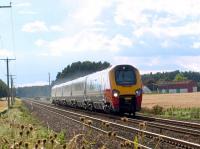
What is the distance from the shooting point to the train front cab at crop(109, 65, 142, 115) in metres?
28.5

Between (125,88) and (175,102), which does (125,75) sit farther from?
(175,102)

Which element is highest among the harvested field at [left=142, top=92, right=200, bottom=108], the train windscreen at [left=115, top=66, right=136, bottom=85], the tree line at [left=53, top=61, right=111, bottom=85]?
the tree line at [left=53, top=61, right=111, bottom=85]

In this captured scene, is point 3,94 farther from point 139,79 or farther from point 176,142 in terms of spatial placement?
point 176,142

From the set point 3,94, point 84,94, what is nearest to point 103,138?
point 84,94

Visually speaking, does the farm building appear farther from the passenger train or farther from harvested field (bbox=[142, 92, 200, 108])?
the passenger train

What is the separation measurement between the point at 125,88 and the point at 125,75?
2.76 ft

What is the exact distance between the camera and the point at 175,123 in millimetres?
23641

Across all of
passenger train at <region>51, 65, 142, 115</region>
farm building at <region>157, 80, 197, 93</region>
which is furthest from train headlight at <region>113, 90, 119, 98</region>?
farm building at <region>157, 80, 197, 93</region>

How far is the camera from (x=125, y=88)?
2905 centimetres

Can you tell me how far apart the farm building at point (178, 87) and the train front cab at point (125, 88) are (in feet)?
458

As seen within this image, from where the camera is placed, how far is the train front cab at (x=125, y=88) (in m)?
28.5

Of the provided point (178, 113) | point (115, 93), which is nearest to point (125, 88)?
point (115, 93)

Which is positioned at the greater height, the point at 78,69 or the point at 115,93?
the point at 78,69

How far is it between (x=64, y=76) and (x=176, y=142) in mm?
133139
